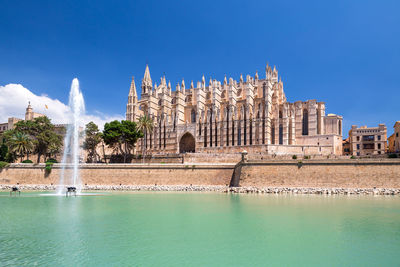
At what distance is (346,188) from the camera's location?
29281mm

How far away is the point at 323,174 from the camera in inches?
1201

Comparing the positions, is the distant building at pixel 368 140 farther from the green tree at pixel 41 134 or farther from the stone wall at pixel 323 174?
the green tree at pixel 41 134

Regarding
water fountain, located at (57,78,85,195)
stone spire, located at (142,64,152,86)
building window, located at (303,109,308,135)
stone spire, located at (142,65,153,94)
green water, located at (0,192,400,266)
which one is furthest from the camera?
stone spire, located at (142,64,152,86)

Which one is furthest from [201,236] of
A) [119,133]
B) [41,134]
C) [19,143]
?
[41,134]

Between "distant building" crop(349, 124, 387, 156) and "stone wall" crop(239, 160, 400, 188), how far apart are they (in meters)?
24.1

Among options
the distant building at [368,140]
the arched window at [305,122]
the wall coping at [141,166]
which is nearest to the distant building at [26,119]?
the wall coping at [141,166]

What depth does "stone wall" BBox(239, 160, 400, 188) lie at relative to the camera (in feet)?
94.3

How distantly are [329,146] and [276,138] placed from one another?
7.85 m

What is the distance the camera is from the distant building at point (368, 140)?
5153cm

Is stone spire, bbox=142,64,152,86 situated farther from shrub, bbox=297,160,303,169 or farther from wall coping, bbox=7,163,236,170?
shrub, bbox=297,160,303,169

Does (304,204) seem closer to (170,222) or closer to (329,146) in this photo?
(170,222)

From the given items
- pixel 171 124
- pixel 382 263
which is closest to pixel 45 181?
pixel 171 124

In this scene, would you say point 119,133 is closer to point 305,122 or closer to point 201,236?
point 305,122

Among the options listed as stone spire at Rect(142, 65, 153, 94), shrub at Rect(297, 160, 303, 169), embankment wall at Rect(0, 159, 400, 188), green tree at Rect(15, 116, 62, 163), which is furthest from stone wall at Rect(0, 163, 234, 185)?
stone spire at Rect(142, 65, 153, 94)
